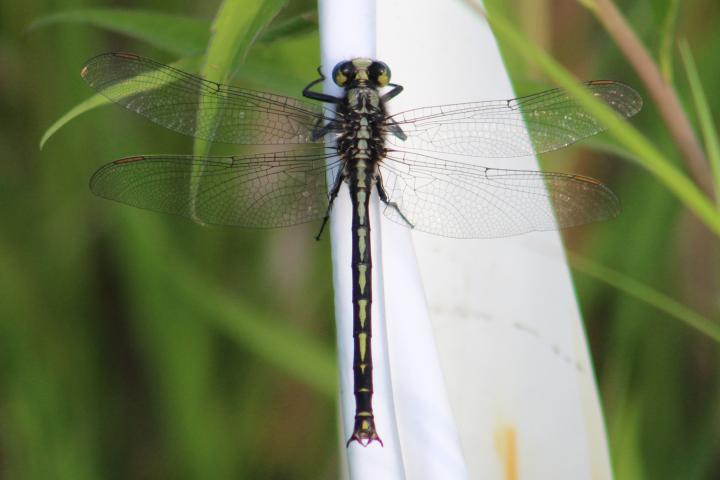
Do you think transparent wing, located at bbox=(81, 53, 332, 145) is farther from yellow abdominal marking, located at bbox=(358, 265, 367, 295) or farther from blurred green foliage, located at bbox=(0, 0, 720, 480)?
blurred green foliage, located at bbox=(0, 0, 720, 480)

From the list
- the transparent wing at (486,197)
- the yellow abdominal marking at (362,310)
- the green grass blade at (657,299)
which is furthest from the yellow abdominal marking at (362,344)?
the green grass blade at (657,299)

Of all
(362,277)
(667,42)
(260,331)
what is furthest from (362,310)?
(260,331)

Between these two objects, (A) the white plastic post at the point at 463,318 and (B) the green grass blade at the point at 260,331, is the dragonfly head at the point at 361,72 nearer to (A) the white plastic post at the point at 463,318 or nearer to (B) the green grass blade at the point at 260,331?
(A) the white plastic post at the point at 463,318

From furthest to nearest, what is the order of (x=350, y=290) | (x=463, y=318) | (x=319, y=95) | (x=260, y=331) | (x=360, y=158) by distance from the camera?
(x=260, y=331) → (x=360, y=158) → (x=319, y=95) → (x=463, y=318) → (x=350, y=290)

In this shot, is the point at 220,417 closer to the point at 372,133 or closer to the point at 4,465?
the point at 4,465

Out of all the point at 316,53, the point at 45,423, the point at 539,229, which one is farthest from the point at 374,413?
the point at 45,423

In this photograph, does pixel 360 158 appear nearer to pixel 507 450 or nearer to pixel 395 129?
pixel 395 129
